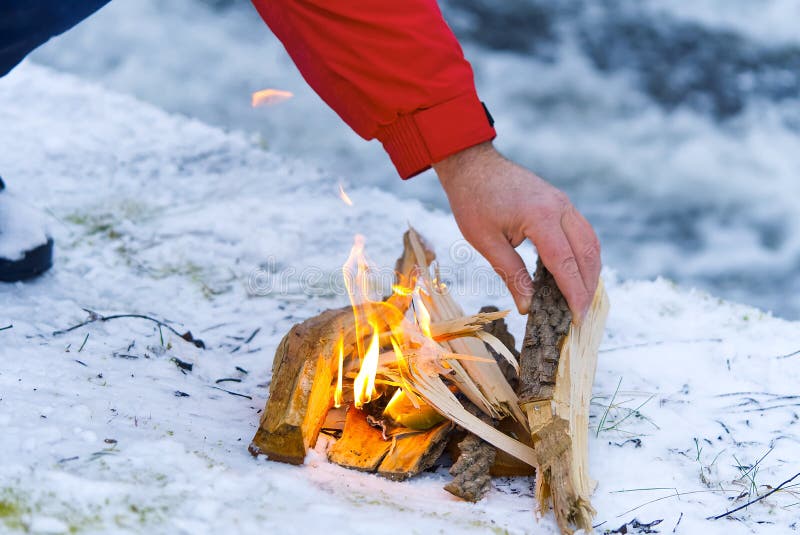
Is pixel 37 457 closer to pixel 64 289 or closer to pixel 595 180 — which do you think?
pixel 64 289

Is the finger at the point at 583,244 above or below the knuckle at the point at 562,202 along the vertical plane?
below

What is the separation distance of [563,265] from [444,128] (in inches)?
17.0

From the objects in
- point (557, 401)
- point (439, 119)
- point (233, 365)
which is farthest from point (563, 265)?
point (233, 365)

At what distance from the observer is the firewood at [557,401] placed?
5.41 feet

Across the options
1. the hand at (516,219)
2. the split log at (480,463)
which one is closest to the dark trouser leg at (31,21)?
the hand at (516,219)

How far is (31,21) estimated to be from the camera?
245 centimetres

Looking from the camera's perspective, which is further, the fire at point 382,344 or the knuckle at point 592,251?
the fire at point 382,344

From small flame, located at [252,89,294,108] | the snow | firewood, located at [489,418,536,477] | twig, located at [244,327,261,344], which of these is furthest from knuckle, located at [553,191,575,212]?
small flame, located at [252,89,294,108]

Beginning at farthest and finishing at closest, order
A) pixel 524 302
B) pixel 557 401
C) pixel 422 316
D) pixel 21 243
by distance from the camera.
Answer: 1. pixel 21 243
2. pixel 422 316
3. pixel 524 302
4. pixel 557 401

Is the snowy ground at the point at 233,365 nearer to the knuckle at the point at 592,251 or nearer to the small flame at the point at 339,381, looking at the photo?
the small flame at the point at 339,381

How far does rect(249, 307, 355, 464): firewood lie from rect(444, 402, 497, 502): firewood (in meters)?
0.37

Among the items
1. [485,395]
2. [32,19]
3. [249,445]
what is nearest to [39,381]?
[249,445]

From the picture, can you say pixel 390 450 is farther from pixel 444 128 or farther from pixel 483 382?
pixel 444 128

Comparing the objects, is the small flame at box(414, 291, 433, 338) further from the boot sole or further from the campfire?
the boot sole
